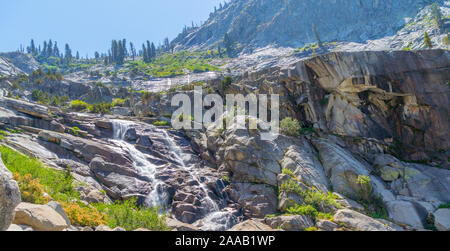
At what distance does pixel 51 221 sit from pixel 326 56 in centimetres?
3322

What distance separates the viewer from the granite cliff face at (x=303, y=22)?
417 ft

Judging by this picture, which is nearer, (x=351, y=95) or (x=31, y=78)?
(x=351, y=95)

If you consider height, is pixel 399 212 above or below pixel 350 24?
below

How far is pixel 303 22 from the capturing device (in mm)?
156625

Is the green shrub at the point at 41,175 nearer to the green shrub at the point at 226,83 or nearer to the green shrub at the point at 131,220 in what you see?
the green shrub at the point at 131,220

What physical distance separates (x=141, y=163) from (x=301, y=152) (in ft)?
58.0

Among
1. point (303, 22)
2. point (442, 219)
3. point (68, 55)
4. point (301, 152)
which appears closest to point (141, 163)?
point (301, 152)

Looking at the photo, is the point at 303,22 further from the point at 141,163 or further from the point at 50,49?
the point at 50,49

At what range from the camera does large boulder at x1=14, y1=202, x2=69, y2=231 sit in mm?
8953

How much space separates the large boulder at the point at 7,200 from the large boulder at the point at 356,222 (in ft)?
61.2
